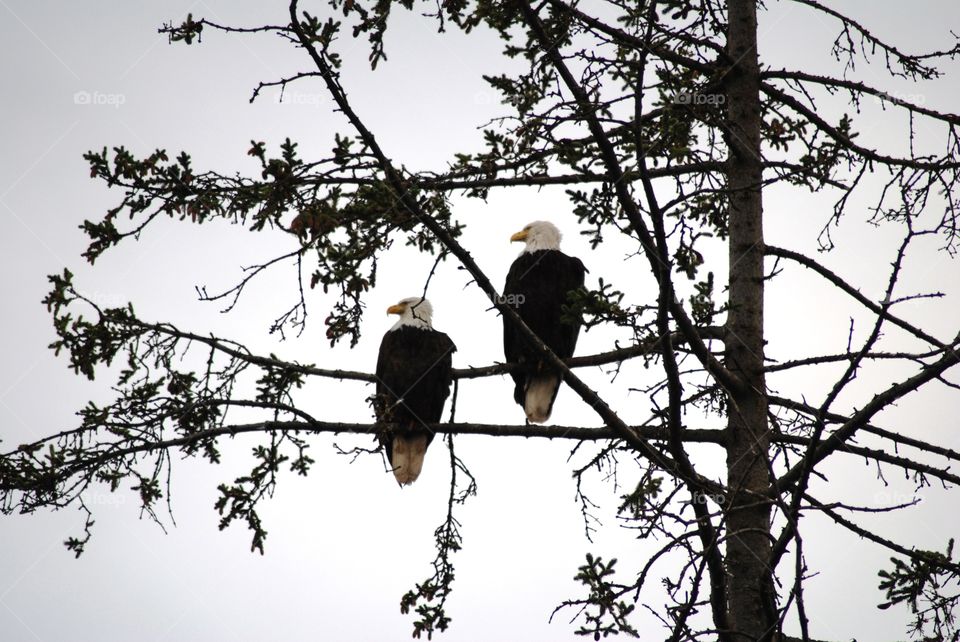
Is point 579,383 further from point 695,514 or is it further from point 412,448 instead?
point 412,448

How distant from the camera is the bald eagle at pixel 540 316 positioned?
6.55m

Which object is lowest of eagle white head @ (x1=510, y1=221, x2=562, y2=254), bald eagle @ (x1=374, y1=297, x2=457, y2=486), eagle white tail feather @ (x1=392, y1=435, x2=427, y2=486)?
eagle white tail feather @ (x1=392, y1=435, x2=427, y2=486)

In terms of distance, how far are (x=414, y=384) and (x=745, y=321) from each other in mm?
2796

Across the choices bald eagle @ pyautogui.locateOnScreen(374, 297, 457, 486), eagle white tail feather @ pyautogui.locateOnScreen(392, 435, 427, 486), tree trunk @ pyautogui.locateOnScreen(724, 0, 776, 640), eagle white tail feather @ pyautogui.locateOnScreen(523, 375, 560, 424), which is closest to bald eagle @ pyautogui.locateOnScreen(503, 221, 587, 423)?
eagle white tail feather @ pyautogui.locateOnScreen(523, 375, 560, 424)

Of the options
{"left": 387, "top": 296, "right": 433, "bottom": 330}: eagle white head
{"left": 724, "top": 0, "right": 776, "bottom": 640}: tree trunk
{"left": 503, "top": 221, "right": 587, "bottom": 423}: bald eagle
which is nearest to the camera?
{"left": 724, "top": 0, "right": 776, "bottom": 640}: tree trunk

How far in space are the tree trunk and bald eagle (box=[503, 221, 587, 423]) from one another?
1.83 metres

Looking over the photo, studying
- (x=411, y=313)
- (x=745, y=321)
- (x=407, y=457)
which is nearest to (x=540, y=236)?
(x=411, y=313)

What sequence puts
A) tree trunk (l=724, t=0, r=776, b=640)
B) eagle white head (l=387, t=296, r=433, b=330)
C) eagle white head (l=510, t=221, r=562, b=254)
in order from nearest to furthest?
tree trunk (l=724, t=0, r=776, b=640), eagle white head (l=387, t=296, r=433, b=330), eagle white head (l=510, t=221, r=562, b=254)

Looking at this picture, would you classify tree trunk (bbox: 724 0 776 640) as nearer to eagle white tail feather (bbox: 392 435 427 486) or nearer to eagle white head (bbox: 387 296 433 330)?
eagle white head (bbox: 387 296 433 330)

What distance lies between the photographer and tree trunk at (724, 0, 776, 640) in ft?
13.8

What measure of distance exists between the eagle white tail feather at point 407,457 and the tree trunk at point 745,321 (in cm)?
281

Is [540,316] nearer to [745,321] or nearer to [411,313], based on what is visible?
[411,313]

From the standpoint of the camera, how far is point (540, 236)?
720 centimetres

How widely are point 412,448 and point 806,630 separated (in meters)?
4.44
